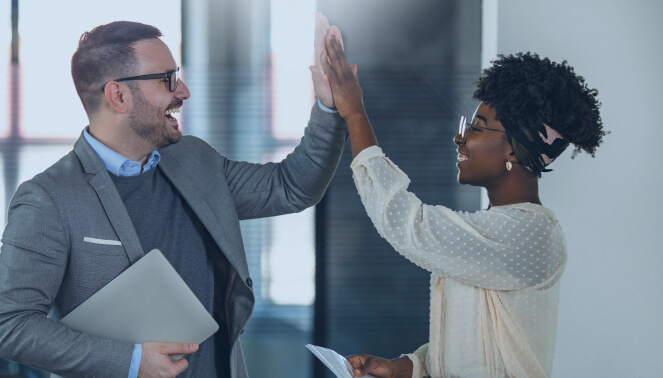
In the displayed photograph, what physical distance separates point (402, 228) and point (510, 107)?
0.40 metres

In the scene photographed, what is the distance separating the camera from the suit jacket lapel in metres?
1.64

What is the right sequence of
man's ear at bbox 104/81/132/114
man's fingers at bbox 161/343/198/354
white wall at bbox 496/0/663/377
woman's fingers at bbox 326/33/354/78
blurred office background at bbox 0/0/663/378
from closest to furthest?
man's fingers at bbox 161/343/198/354
woman's fingers at bbox 326/33/354/78
man's ear at bbox 104/81/132/114
white wall at bbox 496/0/663/377
blurred office background at bbox 0/0/663/378

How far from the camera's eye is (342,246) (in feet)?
9.48

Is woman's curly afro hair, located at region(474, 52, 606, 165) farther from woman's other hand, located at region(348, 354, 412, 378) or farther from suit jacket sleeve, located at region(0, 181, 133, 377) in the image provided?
suit jacket sleeve, located at region(0, 181, 133, 377)

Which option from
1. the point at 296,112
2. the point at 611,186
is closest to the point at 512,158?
the point at 611,186

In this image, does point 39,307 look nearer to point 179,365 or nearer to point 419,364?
point 179,365

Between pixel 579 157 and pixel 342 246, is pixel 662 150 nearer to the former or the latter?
pixel 579 157

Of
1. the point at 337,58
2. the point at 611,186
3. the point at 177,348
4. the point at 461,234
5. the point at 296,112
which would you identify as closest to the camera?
the point at 461,234

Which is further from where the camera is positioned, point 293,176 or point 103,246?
point 293,176

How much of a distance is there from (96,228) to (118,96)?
0.41 meters

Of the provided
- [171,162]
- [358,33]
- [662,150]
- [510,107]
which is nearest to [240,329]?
[171,162]

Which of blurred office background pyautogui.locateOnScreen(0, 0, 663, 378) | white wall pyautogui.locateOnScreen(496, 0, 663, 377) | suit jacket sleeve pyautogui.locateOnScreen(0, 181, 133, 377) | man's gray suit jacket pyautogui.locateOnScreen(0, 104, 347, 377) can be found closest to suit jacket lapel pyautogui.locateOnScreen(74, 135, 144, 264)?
man's gray suit jacket pyautogui.locateOnScreen(0, 104, 347, 377)

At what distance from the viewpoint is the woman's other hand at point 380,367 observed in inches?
68.1

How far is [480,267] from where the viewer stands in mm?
1490
